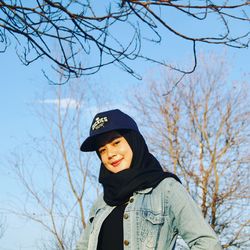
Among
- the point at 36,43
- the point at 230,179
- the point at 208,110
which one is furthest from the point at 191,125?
the point at 36,43

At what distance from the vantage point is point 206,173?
53.3 ft

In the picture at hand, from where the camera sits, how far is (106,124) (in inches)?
108

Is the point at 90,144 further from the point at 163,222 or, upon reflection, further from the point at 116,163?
the point at 163,222

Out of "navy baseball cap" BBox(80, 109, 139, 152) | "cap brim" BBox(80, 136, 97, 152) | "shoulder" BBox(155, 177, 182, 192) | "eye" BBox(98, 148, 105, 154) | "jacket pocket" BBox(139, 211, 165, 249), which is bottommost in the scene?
"jacket pocket" BBox(139, 211, 165, 249)

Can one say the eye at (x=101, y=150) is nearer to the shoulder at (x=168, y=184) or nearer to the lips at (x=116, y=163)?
the lips at (x=116, y=163)

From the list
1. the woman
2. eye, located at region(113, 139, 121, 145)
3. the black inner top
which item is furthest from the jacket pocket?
eye, located at region(113, 139, 121, 145)

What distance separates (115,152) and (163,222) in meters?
0.40

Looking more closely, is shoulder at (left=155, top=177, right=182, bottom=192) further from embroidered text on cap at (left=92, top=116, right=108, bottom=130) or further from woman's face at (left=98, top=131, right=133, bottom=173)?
embroidered text on cap at (left=92, top=116, right=108, bottom=130)

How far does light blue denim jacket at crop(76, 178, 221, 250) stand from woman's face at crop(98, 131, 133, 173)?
0.52ft

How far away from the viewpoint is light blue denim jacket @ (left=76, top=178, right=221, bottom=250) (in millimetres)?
2469

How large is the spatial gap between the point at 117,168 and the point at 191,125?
1416cm

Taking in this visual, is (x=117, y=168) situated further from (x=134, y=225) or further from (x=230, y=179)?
(x=230, y=179)

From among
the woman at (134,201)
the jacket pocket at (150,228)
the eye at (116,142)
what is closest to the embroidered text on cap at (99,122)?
the woman at (134,201)

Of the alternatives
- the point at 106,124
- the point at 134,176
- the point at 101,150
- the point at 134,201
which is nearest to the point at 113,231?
the point at 134,201
